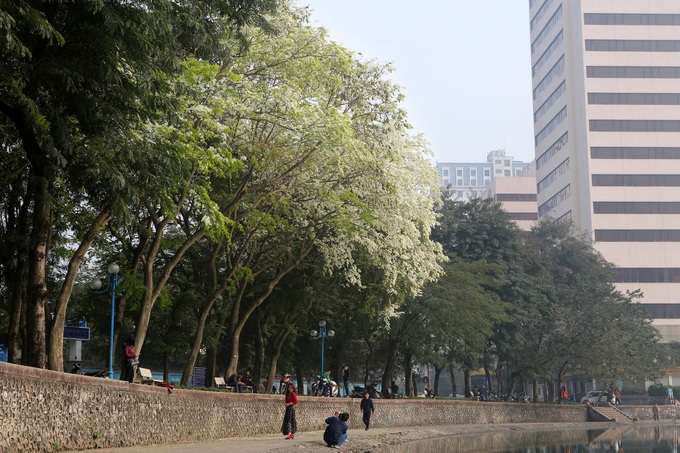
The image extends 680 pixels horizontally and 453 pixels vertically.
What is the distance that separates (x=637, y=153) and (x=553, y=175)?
14040 mm

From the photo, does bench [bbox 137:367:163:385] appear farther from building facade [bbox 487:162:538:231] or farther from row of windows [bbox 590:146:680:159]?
building facade [bbox 487:162:538:231]

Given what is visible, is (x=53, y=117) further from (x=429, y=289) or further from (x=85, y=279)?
(x=85, y=279)

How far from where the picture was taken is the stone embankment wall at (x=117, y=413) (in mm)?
15445

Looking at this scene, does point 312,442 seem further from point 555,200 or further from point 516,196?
point 516,196

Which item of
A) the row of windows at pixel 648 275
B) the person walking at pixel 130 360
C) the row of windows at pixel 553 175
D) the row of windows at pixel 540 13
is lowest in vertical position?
the person walking at pixel 130 360

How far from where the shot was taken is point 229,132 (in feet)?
80.6

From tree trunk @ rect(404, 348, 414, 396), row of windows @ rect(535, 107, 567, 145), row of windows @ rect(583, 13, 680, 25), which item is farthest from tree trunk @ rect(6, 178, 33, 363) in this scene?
row of windows @ rect(535, 107, 567, 145)

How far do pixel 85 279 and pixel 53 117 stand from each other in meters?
33.7

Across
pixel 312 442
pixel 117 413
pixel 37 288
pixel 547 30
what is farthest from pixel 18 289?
pixel 547 30

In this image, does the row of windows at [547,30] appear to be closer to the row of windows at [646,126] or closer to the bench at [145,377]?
the row of windows at [646,126]

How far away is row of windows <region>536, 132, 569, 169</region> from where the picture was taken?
115m

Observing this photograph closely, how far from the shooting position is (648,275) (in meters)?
104

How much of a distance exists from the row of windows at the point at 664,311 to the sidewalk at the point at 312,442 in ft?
185

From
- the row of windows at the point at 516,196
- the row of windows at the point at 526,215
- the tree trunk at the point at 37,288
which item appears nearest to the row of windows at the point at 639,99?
the row of windows at the point at 516,196
